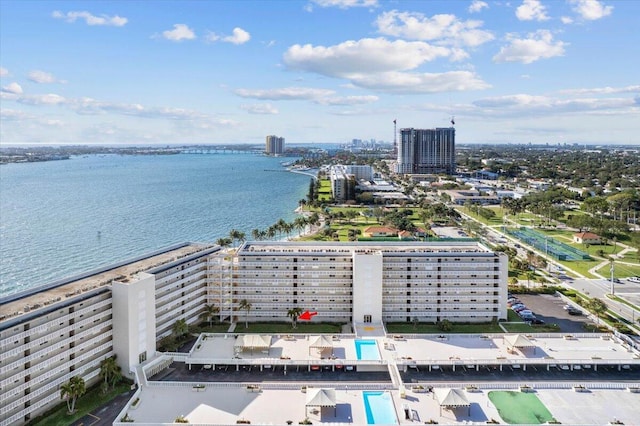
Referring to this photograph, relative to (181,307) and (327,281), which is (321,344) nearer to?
(327,281)

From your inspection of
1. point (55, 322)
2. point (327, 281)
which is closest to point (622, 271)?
point (327, 281)

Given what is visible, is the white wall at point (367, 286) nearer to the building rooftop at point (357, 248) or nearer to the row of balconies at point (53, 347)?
the building rooftop at point (357, 248)

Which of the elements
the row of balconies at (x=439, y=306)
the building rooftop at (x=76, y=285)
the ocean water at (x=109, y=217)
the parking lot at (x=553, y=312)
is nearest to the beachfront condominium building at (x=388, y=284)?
the row of balconies at (x=439, y=306)

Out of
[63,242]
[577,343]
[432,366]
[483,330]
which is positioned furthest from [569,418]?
[63,242]

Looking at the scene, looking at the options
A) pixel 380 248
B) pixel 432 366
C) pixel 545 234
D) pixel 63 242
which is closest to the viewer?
pixel 432 366

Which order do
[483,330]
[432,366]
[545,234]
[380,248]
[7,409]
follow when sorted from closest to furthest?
[7,409]
[432,366]
[483,330]
[380,248]
[545,234]

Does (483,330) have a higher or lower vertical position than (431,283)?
lower

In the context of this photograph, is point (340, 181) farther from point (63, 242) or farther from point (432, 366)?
point (432, 366)
